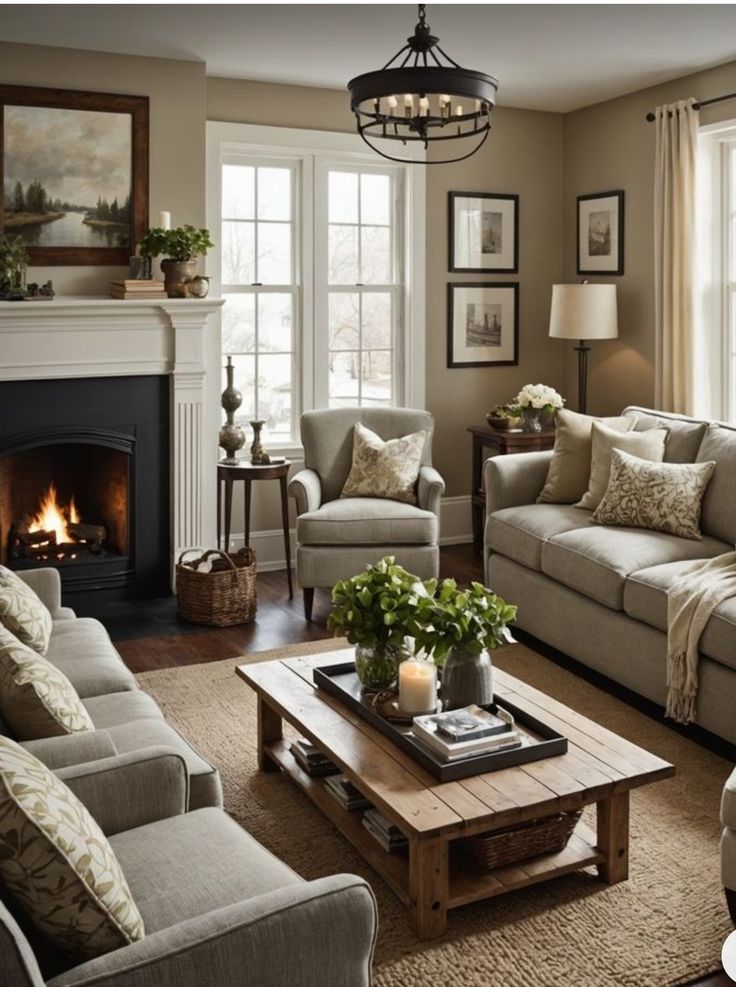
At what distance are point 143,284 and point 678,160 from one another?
2.84 meters

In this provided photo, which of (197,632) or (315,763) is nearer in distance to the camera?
(315,763)

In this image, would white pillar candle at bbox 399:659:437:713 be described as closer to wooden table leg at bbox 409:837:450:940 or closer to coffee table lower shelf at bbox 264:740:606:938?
coffee table lower shelf at bbox 264:740:606:938

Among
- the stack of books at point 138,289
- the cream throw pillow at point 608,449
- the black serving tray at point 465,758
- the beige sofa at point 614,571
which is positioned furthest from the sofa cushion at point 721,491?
the stack of books at point 138,289

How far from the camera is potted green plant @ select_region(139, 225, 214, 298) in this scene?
5.25m

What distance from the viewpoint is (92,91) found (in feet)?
17.2

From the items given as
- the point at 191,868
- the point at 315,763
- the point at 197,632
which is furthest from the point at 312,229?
the point at 191,868

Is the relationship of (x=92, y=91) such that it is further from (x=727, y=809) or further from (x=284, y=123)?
(x=727, y=809)

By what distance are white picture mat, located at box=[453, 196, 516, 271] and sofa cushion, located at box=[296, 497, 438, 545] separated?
2.07 m

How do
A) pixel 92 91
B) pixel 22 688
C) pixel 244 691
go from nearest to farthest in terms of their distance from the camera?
pixel 22 688 → pixel 244 691 → pixel 92 91

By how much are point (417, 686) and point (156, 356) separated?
119 inches

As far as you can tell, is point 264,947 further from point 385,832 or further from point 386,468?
point 386,468

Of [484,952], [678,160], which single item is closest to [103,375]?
[678,160]

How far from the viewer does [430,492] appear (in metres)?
5.36

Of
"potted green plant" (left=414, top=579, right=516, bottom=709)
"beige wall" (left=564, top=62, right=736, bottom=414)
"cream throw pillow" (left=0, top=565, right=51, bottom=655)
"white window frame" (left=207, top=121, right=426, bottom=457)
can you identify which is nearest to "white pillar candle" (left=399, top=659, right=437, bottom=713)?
"potted green plant" (left=414, top=579, right=516, bottom=709)
